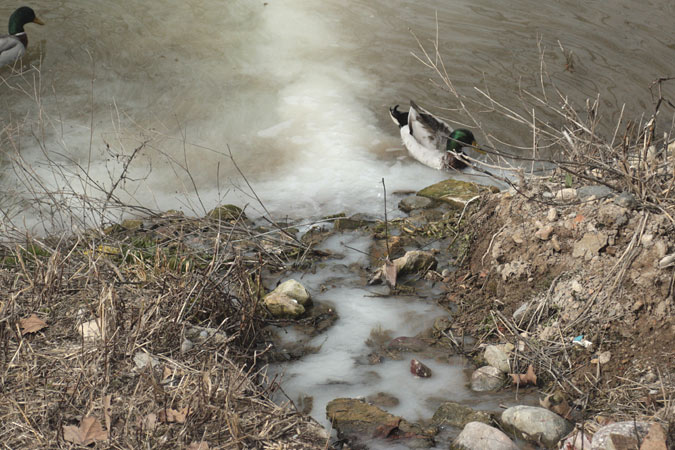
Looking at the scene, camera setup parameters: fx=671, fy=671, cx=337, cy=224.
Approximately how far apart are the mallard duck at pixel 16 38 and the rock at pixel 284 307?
5.24 meters

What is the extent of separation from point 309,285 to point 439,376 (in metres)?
1.09

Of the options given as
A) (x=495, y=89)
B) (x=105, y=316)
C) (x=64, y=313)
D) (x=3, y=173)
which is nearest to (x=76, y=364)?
(x=105, y=316)

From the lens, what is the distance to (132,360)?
2789 millimetres

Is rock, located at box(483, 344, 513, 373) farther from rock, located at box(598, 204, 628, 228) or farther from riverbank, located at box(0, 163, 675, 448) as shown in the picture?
rock, located at box(598, 204, 628, 228)

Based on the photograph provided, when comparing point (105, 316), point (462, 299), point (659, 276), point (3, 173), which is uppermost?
point (659, 276)

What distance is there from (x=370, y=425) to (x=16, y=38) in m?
6.49

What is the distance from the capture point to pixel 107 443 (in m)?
2.38

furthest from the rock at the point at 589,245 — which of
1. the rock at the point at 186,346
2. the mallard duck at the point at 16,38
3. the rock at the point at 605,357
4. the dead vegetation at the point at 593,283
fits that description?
the mallard duck at the point at 16,38

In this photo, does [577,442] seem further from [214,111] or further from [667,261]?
[214,111]

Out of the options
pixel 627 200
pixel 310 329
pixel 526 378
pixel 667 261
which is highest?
pixel 627 200

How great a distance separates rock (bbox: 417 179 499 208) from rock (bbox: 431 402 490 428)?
2214 mm

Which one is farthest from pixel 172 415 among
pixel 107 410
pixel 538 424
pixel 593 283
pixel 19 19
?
pixel 19 19

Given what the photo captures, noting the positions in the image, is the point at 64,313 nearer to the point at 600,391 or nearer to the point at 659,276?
the point at 600,391

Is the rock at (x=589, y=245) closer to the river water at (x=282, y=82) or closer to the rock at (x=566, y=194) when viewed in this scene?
the rock at (x=566, y=194)
